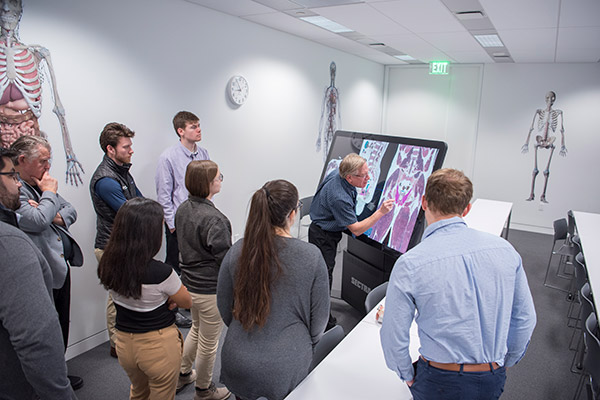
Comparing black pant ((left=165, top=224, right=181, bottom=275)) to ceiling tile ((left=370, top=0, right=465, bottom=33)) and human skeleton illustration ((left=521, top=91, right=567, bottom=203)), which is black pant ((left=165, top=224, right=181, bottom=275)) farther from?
human skeleton illustration ((left=521, top=91, right=567, bottom=203))

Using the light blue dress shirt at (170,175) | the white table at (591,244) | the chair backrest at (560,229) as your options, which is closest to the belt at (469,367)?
the white table at (591,244)

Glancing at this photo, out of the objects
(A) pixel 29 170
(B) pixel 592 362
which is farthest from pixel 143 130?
(B) pixel 592 362

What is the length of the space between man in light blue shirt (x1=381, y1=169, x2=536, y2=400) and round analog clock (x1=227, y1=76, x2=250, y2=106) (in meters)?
3.15

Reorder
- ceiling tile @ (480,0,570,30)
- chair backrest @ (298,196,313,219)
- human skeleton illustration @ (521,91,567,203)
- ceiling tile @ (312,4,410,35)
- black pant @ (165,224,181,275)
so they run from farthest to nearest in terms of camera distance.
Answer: human skeleton illustration @ (521,91,567,203) < chair backrest @ (298,196,313,219) < ceiling tile @ (312,4,410,35) < black pant @ (165,224,181,275) < ceiling tile @ (480,0,570,30)

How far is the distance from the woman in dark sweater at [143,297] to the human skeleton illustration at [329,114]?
446 cm

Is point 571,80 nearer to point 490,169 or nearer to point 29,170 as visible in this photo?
point 490,169

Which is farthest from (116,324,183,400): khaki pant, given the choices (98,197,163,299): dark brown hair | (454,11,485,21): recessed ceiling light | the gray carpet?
(454,11,485,21): recessed ceiling light

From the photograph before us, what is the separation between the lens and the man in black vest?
8.52 ft

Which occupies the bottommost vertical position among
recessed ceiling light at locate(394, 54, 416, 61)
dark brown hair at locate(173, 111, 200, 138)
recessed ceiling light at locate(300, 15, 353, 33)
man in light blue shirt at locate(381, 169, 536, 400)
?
man in light blue shirt at locate(381, 169, 536, 400)

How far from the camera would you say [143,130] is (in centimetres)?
330

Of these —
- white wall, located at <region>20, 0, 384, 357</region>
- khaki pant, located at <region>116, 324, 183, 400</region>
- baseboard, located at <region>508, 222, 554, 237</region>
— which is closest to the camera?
khaki pant, located at <region>116, 324, 183, 400</region>

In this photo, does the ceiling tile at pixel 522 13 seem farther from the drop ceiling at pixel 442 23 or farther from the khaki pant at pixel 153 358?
the khaki pant at pixel 153 358

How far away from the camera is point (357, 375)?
1.65 m

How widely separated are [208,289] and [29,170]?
1183mm
